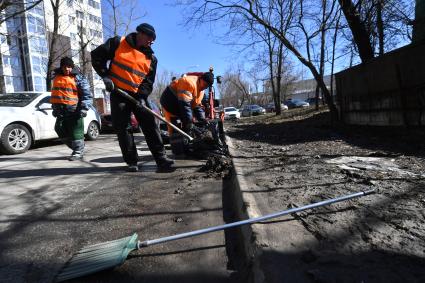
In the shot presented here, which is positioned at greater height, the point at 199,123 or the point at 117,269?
the point at 199,123

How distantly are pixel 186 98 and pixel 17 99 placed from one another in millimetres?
4780

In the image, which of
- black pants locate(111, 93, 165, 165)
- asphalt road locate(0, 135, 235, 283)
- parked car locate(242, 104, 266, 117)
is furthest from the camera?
parked car locate(242, 104, 266, 117)

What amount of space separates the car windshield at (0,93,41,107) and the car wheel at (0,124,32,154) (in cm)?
68

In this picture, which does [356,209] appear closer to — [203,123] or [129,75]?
[129,75]

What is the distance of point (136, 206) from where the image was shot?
3568 millimetres

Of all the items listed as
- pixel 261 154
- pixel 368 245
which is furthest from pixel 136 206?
pixel 261 154

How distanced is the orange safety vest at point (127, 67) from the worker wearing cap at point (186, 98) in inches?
52.0

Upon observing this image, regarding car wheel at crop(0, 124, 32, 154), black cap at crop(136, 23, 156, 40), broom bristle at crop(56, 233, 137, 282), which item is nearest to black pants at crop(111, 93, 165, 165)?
black cap at crop(136, 23, 156, 40)

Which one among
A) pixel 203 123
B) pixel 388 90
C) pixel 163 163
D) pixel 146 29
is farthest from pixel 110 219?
pixel 388 90

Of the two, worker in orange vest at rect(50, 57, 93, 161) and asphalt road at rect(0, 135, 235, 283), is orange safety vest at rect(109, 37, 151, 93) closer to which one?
asphalt road at rect(0, 135, 235, 283)

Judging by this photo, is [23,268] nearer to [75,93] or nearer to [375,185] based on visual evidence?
[375,185]

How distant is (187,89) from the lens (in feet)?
21.1

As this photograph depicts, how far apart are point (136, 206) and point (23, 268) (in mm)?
1354

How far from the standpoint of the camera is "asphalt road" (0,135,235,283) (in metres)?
2.30
